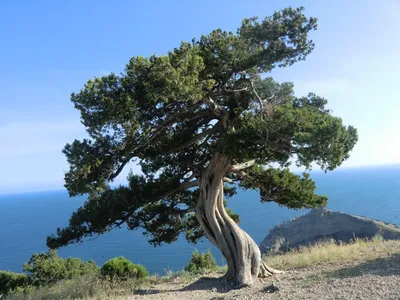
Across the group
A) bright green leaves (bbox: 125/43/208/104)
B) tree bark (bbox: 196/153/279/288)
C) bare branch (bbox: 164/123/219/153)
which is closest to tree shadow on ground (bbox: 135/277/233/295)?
tree bark (bbox: 196/153/279/288)

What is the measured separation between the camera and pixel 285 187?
9.54 metres

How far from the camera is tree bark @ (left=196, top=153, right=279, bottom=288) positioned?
8695 millimetres

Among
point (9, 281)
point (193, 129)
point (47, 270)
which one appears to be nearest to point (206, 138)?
point (193, 129)

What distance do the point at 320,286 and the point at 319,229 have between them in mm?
36520

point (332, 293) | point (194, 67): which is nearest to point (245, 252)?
point (332, 293)

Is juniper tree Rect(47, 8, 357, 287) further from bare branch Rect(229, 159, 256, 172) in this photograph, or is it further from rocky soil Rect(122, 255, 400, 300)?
rocky soil Rect(122, 255, 400, 300)

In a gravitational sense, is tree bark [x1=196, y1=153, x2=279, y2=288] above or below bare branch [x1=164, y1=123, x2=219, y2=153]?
below

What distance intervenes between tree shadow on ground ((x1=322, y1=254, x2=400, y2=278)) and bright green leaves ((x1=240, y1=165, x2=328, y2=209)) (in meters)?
2.17

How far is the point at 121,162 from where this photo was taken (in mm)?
7816

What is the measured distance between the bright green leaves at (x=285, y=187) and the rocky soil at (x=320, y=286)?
1.78m

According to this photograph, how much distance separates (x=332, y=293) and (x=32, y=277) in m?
19.6

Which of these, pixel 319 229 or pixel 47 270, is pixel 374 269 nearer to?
pixel 47 270

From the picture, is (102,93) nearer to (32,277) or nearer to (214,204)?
(214,204)

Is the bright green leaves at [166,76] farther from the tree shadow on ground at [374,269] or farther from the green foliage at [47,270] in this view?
the green foliage at [47,270]
